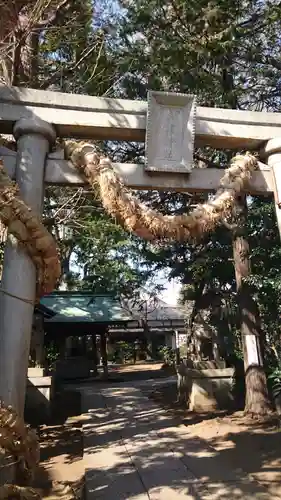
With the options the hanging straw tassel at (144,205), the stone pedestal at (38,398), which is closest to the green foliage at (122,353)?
the stone pedestal at (38,398)

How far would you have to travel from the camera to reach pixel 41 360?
427 inches

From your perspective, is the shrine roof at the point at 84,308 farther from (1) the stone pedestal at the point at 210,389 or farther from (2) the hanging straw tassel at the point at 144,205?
(2) the hanging straw tassel at the point at 144,205

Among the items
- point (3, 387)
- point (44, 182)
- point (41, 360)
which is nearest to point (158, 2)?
point (44, 182)

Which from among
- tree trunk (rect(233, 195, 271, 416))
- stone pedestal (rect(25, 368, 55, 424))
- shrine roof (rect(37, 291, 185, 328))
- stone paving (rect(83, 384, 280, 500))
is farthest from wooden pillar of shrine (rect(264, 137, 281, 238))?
shrine roof (rect(37, 291, 185, 328))

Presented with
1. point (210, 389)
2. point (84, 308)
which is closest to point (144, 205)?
point (210, 389)

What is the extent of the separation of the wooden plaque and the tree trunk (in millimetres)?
4443

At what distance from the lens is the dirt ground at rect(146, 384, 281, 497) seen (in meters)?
5.18

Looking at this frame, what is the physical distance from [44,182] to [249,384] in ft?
21.1

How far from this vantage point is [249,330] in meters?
8.64

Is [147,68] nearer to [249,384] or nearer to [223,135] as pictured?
[223,135]

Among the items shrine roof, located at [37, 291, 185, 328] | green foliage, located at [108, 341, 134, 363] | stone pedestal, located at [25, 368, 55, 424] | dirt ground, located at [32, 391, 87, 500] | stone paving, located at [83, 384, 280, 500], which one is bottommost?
dirt ground, located at [32, 391, 87, 500]

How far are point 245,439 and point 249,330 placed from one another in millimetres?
2324

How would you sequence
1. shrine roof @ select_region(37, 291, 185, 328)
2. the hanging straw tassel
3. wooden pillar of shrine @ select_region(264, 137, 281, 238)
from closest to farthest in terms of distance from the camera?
the hanging straw tassel → wooden pillar of shrine @ select_region(264, 137, 281, 238) → shrine roof @ select_region(37, 291, 185, 328)

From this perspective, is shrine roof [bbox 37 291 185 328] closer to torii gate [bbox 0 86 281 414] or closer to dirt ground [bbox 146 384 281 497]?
dirt ground [bbox 146 384 281 497]
